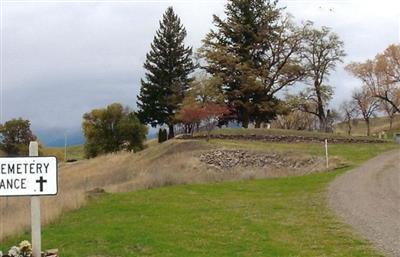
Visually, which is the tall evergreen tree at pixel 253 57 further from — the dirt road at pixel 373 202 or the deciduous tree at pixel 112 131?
the dirt road at pixel 373 202

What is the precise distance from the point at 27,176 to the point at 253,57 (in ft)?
180

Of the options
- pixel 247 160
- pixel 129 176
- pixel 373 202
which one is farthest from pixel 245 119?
pixel 373 202

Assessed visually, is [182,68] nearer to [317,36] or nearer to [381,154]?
[317,36]

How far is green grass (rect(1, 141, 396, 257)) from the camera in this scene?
10891 millimetres


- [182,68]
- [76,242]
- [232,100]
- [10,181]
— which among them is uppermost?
[182,68]

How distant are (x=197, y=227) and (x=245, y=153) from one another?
2693 cm

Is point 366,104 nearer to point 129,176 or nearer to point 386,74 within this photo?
point 386,74

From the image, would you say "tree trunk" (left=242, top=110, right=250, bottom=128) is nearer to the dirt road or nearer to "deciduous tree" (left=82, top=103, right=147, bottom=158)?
"deciduous tree" (left=82, top=103, right=147, bottom=158)

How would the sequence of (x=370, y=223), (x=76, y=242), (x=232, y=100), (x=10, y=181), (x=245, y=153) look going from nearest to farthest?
(x=10, y=181) → (x=76, y=242) → (x=370, y=223) → (x=245, y=153) → (x=232, y=100)

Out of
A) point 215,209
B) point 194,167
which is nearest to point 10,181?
point 215,209

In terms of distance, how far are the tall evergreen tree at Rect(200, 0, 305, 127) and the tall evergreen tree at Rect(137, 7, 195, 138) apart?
808cm

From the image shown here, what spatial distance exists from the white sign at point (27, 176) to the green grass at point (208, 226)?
15.2ft

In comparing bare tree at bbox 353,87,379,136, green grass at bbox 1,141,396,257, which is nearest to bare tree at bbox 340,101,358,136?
bare tree at bbox 353,87,379,136

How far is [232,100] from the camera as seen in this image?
5738cm
